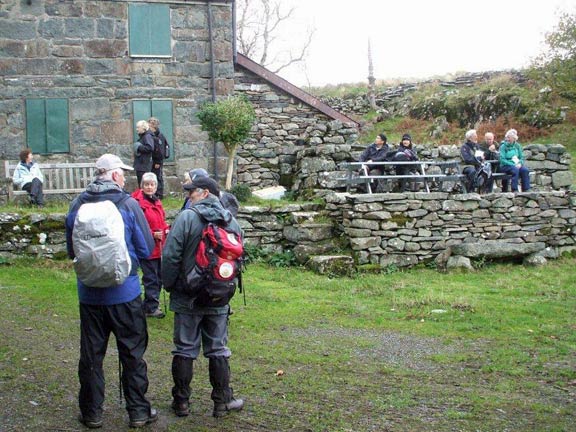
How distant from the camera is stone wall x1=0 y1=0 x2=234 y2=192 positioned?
1567 cm

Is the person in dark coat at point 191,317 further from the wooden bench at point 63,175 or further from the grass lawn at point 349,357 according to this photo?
the wooden bench at point 63,175

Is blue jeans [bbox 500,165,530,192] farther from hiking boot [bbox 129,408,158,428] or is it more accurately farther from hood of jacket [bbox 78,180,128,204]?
hiking boot [bbox 129,408,158,428]

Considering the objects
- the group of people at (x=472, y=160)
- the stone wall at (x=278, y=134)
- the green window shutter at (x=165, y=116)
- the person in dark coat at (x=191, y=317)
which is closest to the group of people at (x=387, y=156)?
the group of people at (x=472, y=160)

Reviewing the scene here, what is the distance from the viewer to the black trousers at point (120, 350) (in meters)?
5.36

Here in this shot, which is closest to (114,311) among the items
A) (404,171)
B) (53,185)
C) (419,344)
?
(419,344)

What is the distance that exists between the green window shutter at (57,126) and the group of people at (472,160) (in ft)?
21.1

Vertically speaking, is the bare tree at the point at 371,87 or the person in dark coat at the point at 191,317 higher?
the bare tree at the point at 371,87

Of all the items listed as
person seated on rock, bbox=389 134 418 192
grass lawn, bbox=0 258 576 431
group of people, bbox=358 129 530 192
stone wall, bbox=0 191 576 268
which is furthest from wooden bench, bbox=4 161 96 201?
person seated on rock, bbox=389 134 418 192

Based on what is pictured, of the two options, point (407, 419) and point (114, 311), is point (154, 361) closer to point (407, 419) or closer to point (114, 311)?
point (114, 311)

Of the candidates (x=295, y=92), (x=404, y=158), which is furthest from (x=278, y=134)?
(x=404, y=158)

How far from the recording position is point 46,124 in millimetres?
15859

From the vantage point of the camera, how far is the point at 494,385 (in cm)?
667

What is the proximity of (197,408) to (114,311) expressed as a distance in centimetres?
112

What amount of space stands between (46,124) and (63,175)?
1287mm
